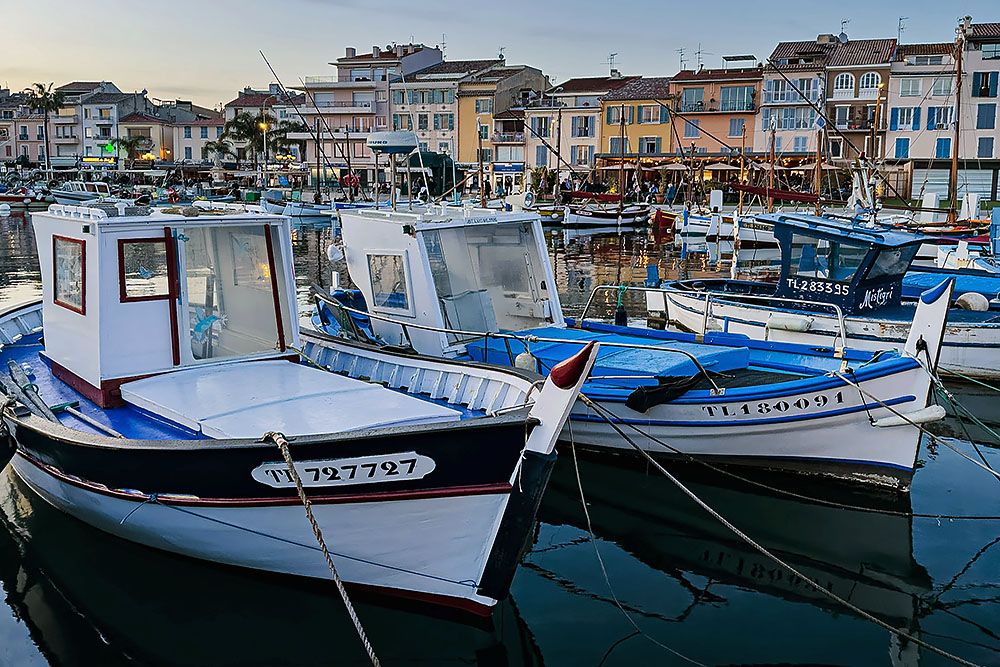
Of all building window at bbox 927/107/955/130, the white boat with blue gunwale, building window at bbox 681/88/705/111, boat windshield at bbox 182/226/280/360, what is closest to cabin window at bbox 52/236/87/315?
boat windshield at bbox 182/226/280/360

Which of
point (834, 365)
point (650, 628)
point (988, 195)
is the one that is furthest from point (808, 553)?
point (988, 195)

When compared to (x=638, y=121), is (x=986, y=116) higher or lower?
lower

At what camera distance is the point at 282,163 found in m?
87.3

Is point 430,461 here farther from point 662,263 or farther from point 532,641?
point 662,263

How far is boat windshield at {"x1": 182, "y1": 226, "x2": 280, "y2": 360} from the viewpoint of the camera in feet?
30.0

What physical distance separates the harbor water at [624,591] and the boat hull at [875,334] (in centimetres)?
384

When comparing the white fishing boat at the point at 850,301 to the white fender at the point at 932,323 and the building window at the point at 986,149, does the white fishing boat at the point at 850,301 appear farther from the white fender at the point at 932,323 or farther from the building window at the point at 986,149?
the building window at the point at 986,149

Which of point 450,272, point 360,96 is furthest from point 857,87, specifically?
point 450,272

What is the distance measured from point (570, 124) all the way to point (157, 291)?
6597 centimetres

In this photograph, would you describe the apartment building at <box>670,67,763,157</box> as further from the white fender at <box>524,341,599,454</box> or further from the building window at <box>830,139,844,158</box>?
the white fender at <box>524,341,599,454</box>

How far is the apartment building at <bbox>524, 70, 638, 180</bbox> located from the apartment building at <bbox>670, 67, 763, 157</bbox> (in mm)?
6528

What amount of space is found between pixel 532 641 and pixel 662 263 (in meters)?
30.2

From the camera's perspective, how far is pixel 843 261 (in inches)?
604

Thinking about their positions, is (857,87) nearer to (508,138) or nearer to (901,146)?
(901,146)
